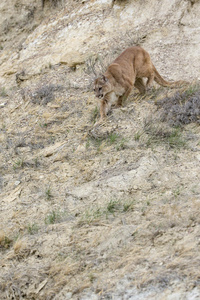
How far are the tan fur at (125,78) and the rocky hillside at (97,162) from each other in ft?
0.79

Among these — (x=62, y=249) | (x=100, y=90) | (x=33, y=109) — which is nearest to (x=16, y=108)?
(x=33, y=109)

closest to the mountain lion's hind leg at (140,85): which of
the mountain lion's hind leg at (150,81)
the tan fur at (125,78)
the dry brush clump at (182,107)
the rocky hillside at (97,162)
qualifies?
the tan fur at (125,78)

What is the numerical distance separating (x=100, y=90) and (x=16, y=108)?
244 cm

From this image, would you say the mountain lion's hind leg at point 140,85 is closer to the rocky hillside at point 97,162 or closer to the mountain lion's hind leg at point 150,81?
the mountain lion's hind leg at point 150,81

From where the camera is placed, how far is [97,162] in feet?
21.3

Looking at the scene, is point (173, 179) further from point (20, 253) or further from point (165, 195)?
point (20, 253)

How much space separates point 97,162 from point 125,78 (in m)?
2.16

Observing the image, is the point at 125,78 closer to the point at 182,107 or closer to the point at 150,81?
the point at 150,81

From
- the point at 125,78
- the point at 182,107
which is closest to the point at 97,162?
the point at 182,107

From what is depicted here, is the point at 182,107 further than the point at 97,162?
Yes

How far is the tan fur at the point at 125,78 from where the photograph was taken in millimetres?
7648

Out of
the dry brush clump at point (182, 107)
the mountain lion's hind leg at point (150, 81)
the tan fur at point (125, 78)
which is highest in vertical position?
the tan fur at point (125, 78)

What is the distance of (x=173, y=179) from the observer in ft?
18.8

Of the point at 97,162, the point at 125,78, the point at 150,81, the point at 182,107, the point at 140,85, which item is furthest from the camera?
the point at 140,85
